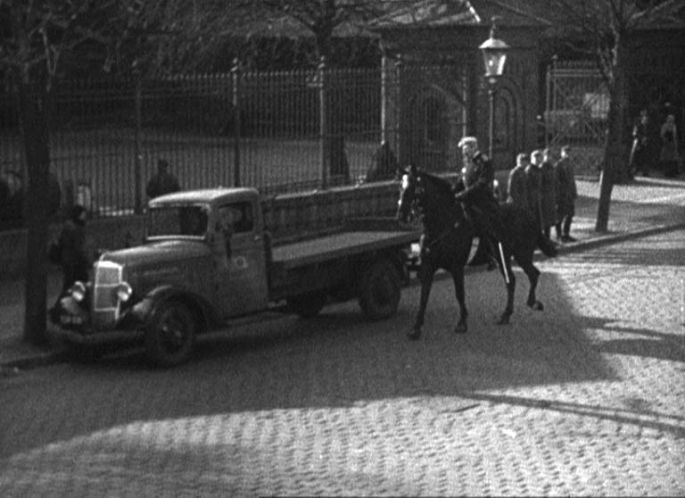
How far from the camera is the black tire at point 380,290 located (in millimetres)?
20219

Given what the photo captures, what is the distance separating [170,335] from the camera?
1769 centimetres

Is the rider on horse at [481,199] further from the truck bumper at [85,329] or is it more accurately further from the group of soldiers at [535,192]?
the truck bumper at [85,329]

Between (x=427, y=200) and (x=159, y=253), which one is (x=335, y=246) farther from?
(x=159, y=253)

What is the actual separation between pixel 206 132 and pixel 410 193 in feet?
24.9

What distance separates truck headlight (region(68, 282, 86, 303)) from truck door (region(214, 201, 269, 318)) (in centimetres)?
145

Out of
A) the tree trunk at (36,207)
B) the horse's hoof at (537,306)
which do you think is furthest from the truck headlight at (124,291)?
the horse's hoof at (537,306)

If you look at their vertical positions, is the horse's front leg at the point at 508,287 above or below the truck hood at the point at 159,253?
below

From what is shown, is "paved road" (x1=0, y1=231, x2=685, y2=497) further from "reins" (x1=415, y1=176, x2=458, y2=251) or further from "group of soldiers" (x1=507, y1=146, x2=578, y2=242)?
"group of soldiers" (x1=507, y1=146, x2=578, y2=242)

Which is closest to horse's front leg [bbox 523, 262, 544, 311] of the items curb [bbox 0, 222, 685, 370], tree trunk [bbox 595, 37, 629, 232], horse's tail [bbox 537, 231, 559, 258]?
horse's tail [bbox 537, 231, 559, 258]

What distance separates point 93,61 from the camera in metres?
32.9

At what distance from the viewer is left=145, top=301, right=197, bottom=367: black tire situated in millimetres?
17391

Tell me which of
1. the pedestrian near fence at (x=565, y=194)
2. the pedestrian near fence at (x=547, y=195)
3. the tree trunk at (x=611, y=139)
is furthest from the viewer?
the tree trunk at (x=611, y=139)

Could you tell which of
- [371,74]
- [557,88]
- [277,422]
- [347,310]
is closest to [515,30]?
[557,88]

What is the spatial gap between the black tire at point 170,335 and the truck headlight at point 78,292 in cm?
100
